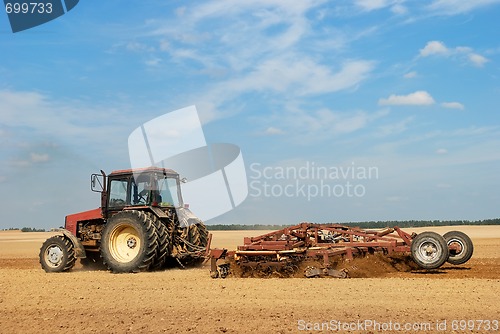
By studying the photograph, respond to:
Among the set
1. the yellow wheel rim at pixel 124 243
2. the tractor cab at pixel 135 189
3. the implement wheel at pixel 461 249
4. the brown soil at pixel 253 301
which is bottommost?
the brown soil at pixel 253 301

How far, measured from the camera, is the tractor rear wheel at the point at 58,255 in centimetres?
1464

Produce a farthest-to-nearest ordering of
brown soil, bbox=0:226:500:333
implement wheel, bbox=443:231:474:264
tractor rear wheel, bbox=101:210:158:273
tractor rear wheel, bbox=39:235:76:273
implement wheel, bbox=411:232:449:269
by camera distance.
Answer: tractor rear wheel, bbox=39:235:76:273, tractor rear wheel, bbox=101:210:158:273, implement wheel, bbox=443:231:474:264, implement wheel, bbox=411:232:449:269, brown soil, bbox=0:226:500:333

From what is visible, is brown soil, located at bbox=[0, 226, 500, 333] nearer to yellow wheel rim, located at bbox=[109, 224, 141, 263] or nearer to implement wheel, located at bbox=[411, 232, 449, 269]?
implement wheel, located at bbox=[411, 232, 449, 269]

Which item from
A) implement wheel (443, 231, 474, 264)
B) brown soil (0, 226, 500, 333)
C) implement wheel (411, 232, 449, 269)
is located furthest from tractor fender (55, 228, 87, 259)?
implement wheel (443, 231, 474, 264)

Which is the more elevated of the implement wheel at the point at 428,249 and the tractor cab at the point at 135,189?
the tractor cab at the point at 135,189

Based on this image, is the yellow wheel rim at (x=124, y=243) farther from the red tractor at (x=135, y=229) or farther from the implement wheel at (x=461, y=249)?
the implement wheel at (x=461, y=249)

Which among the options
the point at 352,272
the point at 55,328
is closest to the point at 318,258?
the point at 352,272

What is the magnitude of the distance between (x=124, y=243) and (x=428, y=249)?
23.6ft

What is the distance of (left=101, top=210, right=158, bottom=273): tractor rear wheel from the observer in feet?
43.1

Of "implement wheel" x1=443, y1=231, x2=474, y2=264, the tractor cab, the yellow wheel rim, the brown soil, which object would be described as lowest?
the brown soil

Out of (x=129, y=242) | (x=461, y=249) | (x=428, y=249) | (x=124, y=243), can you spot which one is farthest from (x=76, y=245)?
(x=461, y=249)

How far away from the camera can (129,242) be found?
1385 cm

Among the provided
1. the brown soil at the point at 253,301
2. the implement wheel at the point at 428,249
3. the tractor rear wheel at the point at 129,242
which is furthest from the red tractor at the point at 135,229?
A: the implement wheel at the point at 428,249

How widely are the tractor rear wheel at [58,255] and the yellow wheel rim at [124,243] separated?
157 centimetres
